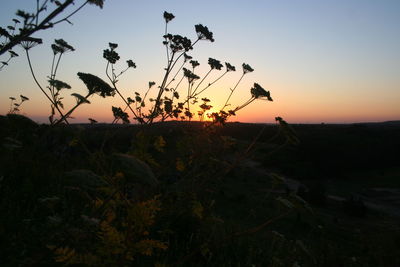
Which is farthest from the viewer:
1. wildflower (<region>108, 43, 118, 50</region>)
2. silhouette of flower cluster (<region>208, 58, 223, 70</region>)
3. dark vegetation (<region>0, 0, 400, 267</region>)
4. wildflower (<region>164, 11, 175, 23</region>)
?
silhouette of flower cluster (<region>208, 58, 223, 70</region>)

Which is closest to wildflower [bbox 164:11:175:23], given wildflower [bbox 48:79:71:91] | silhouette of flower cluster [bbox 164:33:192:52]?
silhouette of flower cluster [bbox 164:33:192:52]

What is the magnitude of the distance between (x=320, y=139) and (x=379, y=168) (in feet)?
27.5

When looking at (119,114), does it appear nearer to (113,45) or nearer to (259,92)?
(113,45)

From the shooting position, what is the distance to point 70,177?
140 cm

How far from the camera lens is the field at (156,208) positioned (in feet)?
6.59

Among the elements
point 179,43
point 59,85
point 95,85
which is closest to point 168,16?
point 179,43

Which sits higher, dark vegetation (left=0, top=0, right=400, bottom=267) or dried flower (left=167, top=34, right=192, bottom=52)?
dried flower (left=167, top=34, right=192, bottom=52)

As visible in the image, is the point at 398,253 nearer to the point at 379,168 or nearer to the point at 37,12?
the point at 37,12

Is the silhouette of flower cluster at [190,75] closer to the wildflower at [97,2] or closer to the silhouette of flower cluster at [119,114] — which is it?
the silhouette of flower cluster at [119,114]

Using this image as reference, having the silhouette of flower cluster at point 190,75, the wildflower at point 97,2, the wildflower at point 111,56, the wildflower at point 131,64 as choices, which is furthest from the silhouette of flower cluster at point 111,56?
the wildflower at point 97,2

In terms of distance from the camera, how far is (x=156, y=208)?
210cm

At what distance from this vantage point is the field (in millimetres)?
2008

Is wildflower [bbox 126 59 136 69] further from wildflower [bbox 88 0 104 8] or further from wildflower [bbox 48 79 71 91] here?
wildflower [bbox 88 0 104 8]

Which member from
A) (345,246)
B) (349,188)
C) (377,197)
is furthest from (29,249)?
(349,188)
